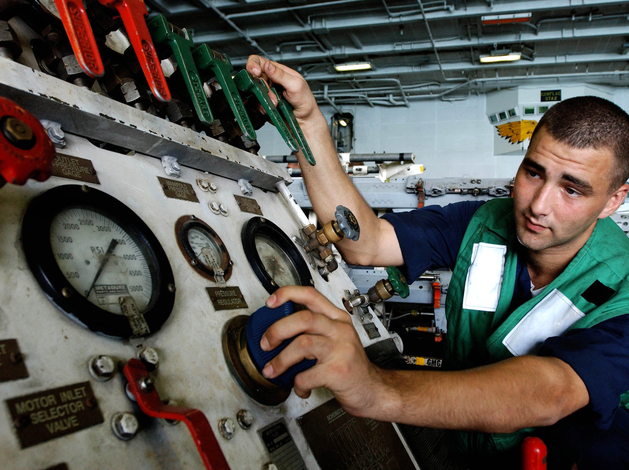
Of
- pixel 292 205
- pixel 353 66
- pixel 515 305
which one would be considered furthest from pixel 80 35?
pixel 353 66

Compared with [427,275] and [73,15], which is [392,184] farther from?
[73,15]

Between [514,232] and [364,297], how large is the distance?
1.93ft

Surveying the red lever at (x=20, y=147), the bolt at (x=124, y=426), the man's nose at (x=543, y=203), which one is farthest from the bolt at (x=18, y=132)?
the man's nose at (x=543, y=203)

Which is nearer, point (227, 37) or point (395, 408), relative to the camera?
point (395, 408)

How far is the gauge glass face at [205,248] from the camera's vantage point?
35.6 inches

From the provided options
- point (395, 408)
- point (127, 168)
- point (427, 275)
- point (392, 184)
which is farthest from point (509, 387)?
point (392, 184)

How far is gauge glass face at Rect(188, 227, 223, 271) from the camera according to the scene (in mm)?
904

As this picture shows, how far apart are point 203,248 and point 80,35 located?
460 mm

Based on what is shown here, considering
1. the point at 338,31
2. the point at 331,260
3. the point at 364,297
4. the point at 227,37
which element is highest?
the point at 227,37

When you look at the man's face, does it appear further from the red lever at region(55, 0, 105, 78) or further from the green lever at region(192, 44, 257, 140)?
the red lever at region(55, 0, 105, 78)

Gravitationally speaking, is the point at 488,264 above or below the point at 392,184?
below

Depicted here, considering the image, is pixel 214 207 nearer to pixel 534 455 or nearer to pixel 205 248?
pixel 205 248

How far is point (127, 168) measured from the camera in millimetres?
866

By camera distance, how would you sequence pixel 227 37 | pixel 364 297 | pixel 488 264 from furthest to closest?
pixel 227 37 → pixel 488 264 → pixel 364 297
